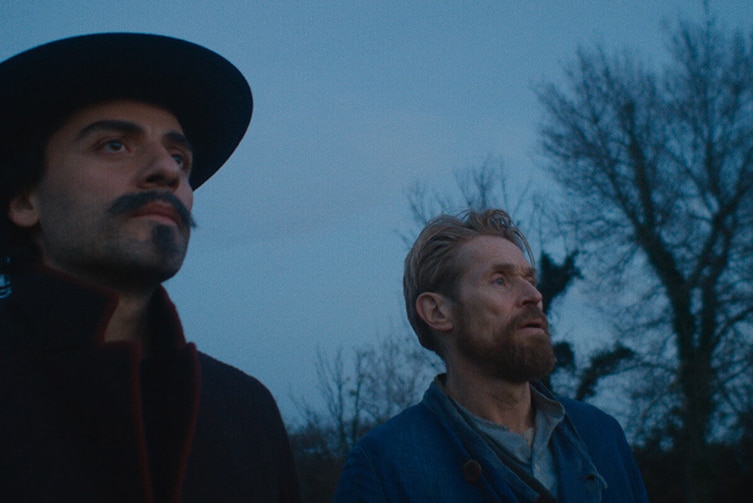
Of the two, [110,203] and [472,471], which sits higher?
[110,203]

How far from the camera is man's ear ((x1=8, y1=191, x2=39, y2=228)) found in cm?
196

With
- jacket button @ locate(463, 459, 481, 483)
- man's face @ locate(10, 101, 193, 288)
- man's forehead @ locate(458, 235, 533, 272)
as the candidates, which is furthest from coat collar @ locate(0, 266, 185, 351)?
man's forehead @ locate(458, 235, 533, 272)

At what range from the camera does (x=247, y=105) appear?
97.3 inches

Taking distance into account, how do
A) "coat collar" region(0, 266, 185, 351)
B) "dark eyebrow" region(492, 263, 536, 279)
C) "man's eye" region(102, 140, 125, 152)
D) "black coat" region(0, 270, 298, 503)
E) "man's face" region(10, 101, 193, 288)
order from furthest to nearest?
"dark eyebrow" region(492, 263, 536, 279), "man's eye" region(102, 140, 125, 152), "man's face" region(10, 101, 193, 288), "coat collar" region(0, 266, 185, 351), "black coat" region(0, 270, 298, 503)

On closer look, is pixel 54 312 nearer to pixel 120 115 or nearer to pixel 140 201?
pixel 140 201

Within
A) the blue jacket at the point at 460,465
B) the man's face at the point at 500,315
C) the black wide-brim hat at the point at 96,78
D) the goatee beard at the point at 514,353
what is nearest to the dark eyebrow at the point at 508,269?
the man's face at the point at 500,315

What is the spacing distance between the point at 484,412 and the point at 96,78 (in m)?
1.97

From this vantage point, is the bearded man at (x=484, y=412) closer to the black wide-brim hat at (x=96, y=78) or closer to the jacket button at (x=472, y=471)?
the jacket button at (x=472, y=471)

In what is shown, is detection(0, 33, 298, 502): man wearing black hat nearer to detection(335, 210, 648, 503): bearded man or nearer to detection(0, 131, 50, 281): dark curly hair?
detection(0, 131, 50, 281): dark curly hair

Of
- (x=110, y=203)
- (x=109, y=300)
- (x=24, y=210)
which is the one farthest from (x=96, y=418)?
(x=24, y=210)

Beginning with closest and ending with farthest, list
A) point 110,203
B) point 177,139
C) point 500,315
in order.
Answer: point 110,203 → point 177,139 → point 500,315

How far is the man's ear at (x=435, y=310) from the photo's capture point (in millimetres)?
3141

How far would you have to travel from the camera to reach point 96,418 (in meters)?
1.59

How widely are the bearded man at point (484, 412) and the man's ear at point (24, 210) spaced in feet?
4.93
